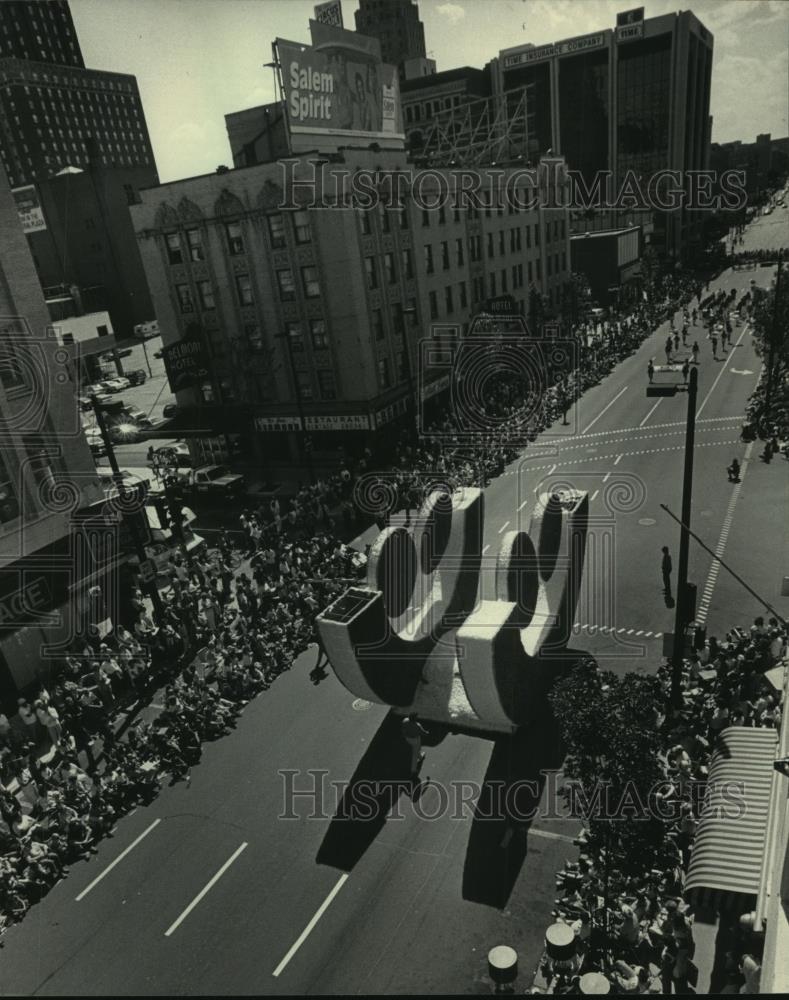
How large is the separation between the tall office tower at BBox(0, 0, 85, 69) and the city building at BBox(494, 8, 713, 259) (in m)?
85.1

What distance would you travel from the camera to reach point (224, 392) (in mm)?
42469

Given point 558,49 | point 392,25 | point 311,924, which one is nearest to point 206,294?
point 311,924

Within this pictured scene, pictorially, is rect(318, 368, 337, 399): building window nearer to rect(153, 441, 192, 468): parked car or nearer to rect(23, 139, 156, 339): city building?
rect(153, 441, 192, 468): parked car

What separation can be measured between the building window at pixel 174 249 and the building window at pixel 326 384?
438 inches

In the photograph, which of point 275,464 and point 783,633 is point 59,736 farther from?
point 275,464

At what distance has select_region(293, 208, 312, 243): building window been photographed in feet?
120

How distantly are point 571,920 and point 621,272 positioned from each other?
80.8 metres

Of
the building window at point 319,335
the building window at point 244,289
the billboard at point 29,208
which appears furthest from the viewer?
the building window at point 244,289

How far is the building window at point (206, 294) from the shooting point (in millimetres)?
40594

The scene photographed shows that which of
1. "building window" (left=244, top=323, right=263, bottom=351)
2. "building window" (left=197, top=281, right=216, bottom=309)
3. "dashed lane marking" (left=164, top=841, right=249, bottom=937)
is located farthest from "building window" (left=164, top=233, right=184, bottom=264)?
"dashed lane marking" (left=164, top=841, right=249, bottom=937)

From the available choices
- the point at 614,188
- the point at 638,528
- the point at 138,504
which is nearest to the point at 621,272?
the point at 614,188

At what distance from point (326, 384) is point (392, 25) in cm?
14721

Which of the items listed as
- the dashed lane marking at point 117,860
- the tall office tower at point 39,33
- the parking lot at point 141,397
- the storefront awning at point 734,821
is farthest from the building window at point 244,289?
the tall office tower at point 39,33

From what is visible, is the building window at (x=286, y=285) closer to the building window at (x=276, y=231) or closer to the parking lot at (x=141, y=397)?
the building window at (x=276, y=231)
